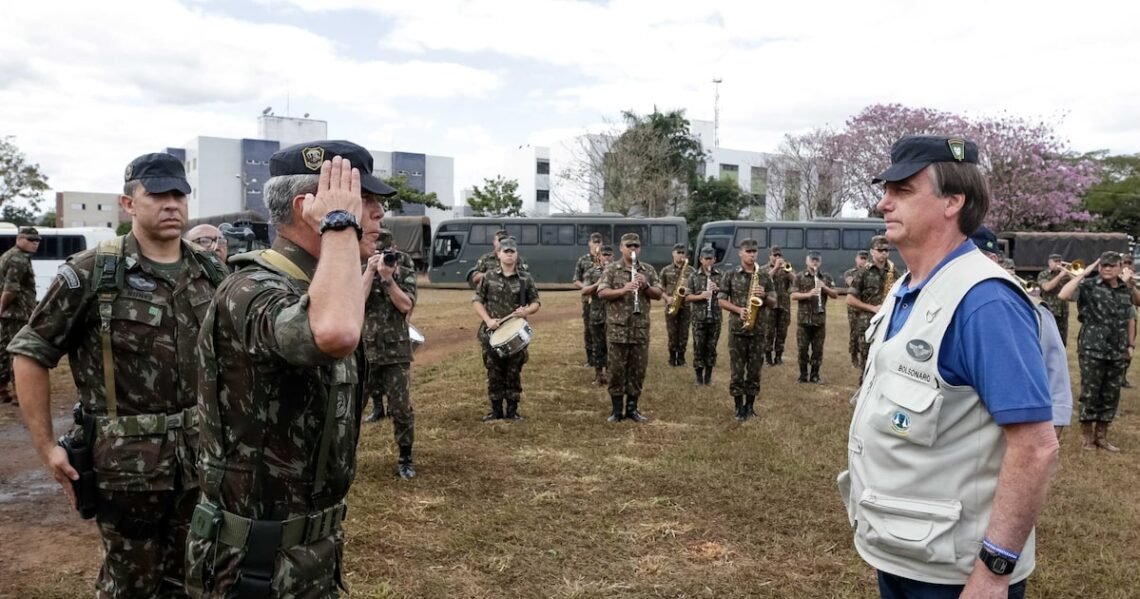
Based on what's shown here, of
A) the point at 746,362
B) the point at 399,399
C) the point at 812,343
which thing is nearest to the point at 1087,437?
the point at 746,362

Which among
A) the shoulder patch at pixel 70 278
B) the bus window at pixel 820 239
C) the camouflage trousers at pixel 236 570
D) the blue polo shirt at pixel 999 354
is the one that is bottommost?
the camouflage trousers at pixel 236 570

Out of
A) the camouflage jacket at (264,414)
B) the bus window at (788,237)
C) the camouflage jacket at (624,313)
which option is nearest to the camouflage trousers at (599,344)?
the camouflage jacket at (624,313)

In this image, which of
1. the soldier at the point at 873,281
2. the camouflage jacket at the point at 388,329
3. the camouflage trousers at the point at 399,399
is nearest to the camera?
the camouflage trousers at the point at 399,399

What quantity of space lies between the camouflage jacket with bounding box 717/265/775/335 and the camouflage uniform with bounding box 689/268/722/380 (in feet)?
1.80

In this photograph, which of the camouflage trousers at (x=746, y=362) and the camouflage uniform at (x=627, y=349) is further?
the camouflage trousers at (x=746, y=362)

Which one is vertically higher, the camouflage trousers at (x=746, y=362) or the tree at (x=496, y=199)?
the tree at (x=496, y=199)

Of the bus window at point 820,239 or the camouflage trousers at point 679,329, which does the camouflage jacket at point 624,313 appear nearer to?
the camouflage trousers at point 679,329

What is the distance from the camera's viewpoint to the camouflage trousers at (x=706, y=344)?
37.0ft

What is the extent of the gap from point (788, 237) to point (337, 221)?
29305 millimetres

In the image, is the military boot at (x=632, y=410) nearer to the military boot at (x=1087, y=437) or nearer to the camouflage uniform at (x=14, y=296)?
the military boot at (x=1087, y=437)

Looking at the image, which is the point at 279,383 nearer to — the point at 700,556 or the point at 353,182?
the point at 353,182

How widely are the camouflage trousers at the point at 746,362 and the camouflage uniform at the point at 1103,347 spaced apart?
11.0ft

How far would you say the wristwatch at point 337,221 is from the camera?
1.83m

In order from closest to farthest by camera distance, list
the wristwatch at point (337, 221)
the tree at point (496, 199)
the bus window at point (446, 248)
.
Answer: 1. the wristwatch at point (337, 221)
2. the bus window at point (446, 248)
3. the tree at point (496, 199)
